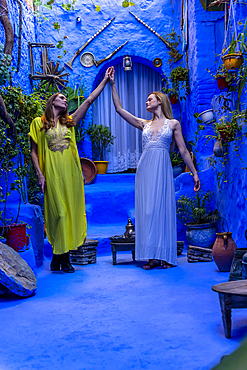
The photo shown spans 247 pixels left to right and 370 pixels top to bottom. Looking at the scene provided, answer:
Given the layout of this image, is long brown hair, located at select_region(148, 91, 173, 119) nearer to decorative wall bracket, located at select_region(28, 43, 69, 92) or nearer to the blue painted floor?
the blue painted floor

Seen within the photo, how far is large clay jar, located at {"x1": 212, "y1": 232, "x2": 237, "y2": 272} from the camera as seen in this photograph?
3.32m

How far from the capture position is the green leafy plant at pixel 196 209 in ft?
15.6

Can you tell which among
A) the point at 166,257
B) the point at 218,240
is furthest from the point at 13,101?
the point at 218,240

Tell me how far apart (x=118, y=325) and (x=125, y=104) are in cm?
774

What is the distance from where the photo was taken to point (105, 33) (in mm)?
8539

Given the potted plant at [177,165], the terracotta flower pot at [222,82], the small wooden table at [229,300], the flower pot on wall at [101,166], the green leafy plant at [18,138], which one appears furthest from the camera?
the flower pot on wall at [101,166]

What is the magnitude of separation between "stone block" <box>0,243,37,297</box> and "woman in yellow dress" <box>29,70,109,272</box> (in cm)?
74

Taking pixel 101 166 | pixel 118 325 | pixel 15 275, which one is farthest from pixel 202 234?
pixel 101 166

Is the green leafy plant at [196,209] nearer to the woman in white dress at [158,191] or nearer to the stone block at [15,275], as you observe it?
the woman in white dress at [158,191]

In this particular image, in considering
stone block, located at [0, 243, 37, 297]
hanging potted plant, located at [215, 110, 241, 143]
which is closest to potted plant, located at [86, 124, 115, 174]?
hanging potted plant, located at [215, 110, 241, 143]

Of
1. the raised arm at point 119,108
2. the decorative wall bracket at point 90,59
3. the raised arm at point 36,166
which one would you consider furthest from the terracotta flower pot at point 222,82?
the decorative wall bracket at point 90,59

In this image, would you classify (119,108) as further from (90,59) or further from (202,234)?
(90,59)

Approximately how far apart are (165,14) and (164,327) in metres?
8.01

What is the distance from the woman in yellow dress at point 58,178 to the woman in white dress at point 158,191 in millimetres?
632
